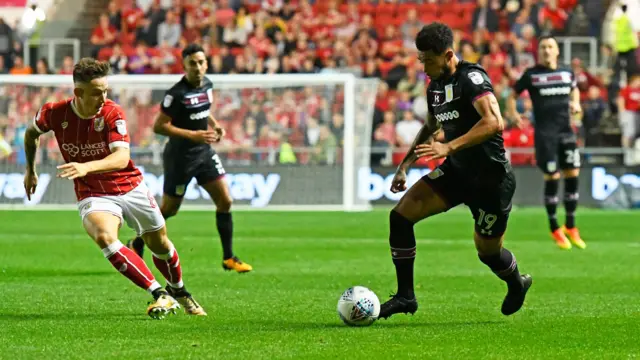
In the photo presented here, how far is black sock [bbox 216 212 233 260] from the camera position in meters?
12.6

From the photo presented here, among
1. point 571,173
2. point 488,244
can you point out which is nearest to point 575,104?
point 571,173

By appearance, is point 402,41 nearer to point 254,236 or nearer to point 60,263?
point 254,236

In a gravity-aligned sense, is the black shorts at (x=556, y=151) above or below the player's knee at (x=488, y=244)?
below

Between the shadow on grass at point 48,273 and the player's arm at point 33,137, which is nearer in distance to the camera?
the player's arm at point 33,137

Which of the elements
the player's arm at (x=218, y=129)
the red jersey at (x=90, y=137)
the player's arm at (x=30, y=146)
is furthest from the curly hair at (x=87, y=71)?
the player's arm at (x=218, y=129)

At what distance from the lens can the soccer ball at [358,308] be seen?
26.7ft

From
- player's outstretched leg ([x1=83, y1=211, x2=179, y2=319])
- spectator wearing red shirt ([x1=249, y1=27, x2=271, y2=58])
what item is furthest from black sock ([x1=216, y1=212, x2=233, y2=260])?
spectator wearing red shirt ([x1=249, y1=27, x2=271, y2=58])

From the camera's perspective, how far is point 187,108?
12.6 meters

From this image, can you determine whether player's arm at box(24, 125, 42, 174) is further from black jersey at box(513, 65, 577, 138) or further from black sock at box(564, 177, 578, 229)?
black sock at box(564, 177, 578, 229)

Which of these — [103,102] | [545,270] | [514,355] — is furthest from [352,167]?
[514,355]

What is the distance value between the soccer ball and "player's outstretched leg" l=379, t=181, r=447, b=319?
6.0 inches

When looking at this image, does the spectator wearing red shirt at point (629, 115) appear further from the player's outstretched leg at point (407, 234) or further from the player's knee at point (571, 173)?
the player's outstretched leg at point (407, 234)

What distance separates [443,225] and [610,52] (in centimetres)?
929

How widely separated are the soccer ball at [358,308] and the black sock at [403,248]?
31 cm
